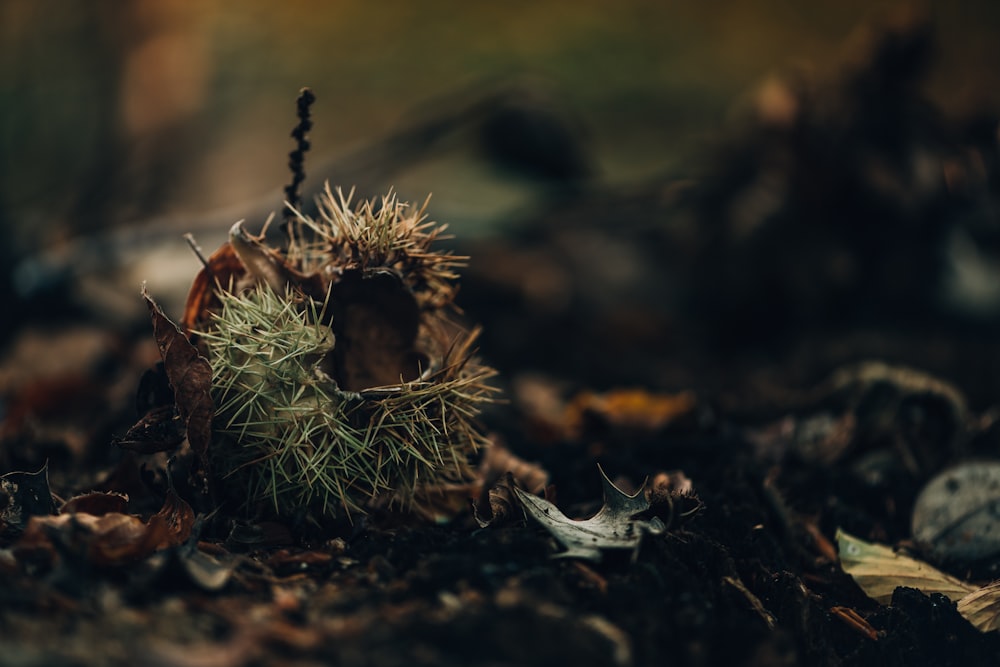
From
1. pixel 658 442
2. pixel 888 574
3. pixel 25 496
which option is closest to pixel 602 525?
pixel 888 574

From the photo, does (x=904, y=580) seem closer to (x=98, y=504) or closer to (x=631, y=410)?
(x=631, y=410)

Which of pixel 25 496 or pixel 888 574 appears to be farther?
pixel 888 574

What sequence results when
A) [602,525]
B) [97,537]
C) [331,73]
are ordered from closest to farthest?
[97,537]
[602,525]
[331,73]

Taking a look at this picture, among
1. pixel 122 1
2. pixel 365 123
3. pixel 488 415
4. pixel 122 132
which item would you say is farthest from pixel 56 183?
pixel 488 415

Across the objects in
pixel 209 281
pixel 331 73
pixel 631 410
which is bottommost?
pixel 631 410

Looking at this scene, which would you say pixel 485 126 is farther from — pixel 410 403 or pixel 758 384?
pixel 410 403

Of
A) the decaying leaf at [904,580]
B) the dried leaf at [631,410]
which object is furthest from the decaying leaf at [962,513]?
the dried leaf at [631,410]

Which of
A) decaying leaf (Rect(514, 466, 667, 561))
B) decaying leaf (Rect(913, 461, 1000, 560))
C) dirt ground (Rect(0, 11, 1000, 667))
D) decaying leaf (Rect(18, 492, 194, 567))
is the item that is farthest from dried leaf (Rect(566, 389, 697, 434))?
decaying leaf (Rect(18, 492, 194, 567))

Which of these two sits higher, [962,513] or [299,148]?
[299,148]
